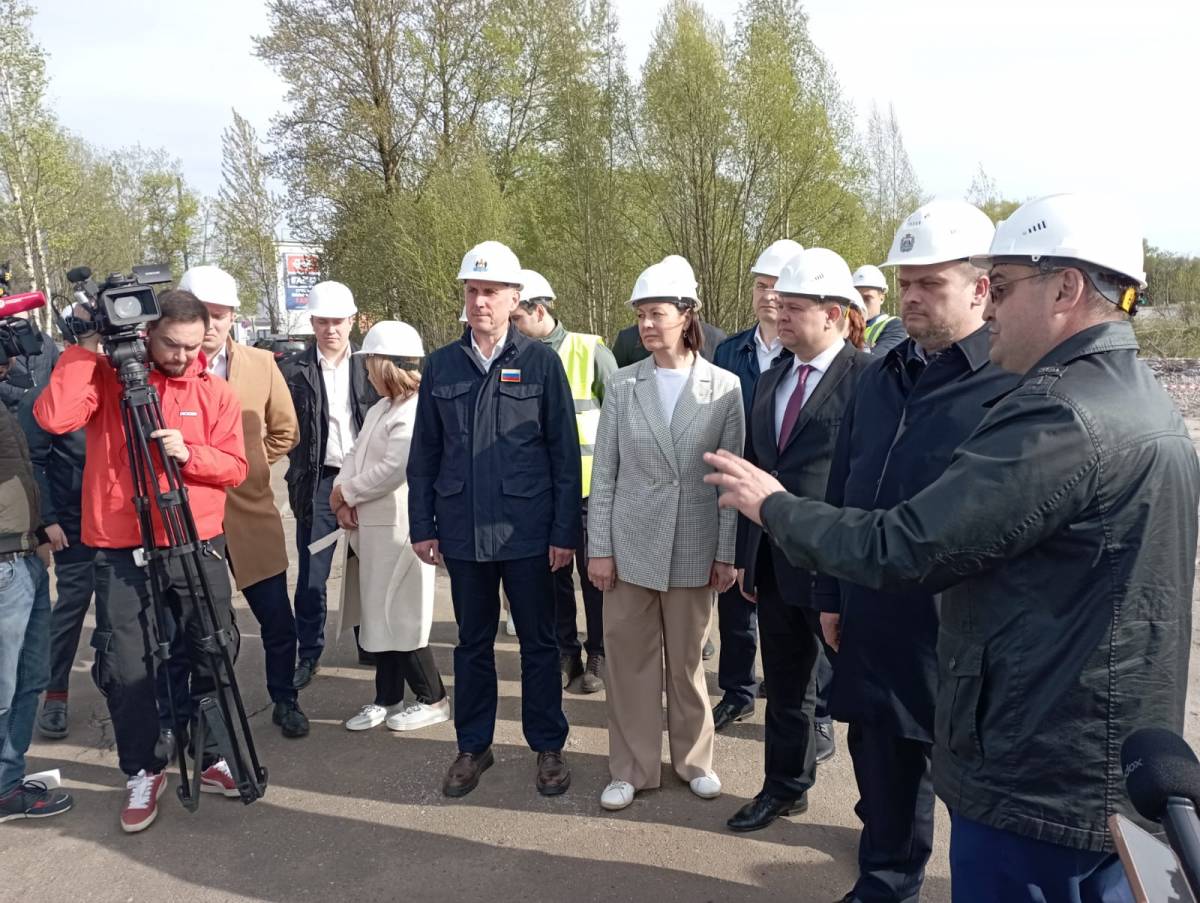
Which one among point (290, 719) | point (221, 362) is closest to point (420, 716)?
point (290, 719)

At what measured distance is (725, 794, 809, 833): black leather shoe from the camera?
3.39 metres

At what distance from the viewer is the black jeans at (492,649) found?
378 centimetres

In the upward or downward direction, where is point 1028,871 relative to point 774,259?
downward

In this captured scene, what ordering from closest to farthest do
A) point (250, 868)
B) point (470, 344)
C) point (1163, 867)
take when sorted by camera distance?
point (1163, 867) < point (250, 868) < point (470, 344)

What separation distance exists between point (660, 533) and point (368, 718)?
1.94m

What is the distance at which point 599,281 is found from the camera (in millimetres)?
19594

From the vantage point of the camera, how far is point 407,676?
4480 mm

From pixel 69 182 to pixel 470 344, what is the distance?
26056 mm

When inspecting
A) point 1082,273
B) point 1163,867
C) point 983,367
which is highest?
point 1082,273

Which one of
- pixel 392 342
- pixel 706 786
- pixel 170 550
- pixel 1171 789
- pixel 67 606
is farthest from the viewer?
pixel 67 606

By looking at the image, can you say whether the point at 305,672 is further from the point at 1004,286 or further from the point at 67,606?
the point at 1004,286

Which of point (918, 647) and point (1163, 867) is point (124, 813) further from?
point (1163, 867)

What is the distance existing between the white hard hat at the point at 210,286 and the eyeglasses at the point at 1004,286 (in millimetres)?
3718

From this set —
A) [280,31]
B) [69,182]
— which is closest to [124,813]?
[280,31]
